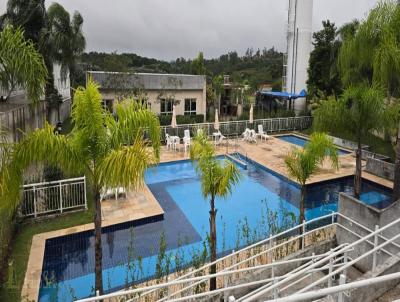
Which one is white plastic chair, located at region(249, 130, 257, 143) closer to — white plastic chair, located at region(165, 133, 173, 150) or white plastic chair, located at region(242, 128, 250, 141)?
white plastic chair, located at region(242, 128, 250, 141)

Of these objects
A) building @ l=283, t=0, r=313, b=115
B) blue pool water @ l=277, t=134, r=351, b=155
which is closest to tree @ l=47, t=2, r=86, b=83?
blue pool water @ l=277, t=134, r=351, b=155

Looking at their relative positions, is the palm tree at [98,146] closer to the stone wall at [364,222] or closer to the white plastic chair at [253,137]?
the stone wall at [364,222]

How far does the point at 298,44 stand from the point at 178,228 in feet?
69.2

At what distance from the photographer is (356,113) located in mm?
8438

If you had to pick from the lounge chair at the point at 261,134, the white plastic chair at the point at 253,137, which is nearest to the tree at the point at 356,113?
the white plastic chair at the point at 253,137

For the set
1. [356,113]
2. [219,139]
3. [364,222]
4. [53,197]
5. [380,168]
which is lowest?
[53,197]

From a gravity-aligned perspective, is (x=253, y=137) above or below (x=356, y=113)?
below

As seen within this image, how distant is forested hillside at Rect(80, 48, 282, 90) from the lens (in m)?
20.5

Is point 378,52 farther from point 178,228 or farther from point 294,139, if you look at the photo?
point 294,139

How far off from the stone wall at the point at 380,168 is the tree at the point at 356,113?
3.32 meters

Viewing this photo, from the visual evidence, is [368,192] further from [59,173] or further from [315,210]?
[59,173]

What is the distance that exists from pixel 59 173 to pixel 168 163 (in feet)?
17.8

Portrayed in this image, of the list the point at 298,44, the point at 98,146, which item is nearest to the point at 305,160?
the point at 98,146

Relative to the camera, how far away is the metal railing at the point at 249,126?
17.1m
